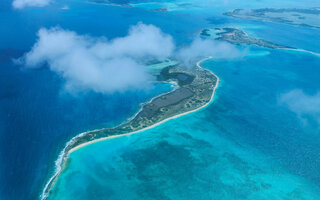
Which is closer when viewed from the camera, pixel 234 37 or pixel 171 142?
pixel 171 142

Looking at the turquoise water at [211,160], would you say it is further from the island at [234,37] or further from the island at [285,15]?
the island at [285,15]

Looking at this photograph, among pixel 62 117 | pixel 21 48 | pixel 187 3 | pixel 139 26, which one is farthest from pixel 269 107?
pixel 187 3

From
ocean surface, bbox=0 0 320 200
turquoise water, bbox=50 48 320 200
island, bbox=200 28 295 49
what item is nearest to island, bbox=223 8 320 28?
island, bbox=200 28 295 49

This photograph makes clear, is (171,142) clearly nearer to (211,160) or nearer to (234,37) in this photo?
(211,160)

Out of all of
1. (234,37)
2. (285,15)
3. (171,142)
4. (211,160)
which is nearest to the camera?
(211,160)

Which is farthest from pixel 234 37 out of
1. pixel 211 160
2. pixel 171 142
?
pixel 211 160

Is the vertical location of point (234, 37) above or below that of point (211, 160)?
above

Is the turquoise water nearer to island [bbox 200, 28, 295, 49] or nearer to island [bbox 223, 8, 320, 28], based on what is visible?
island [bbox 200, 28, 295, 49]
